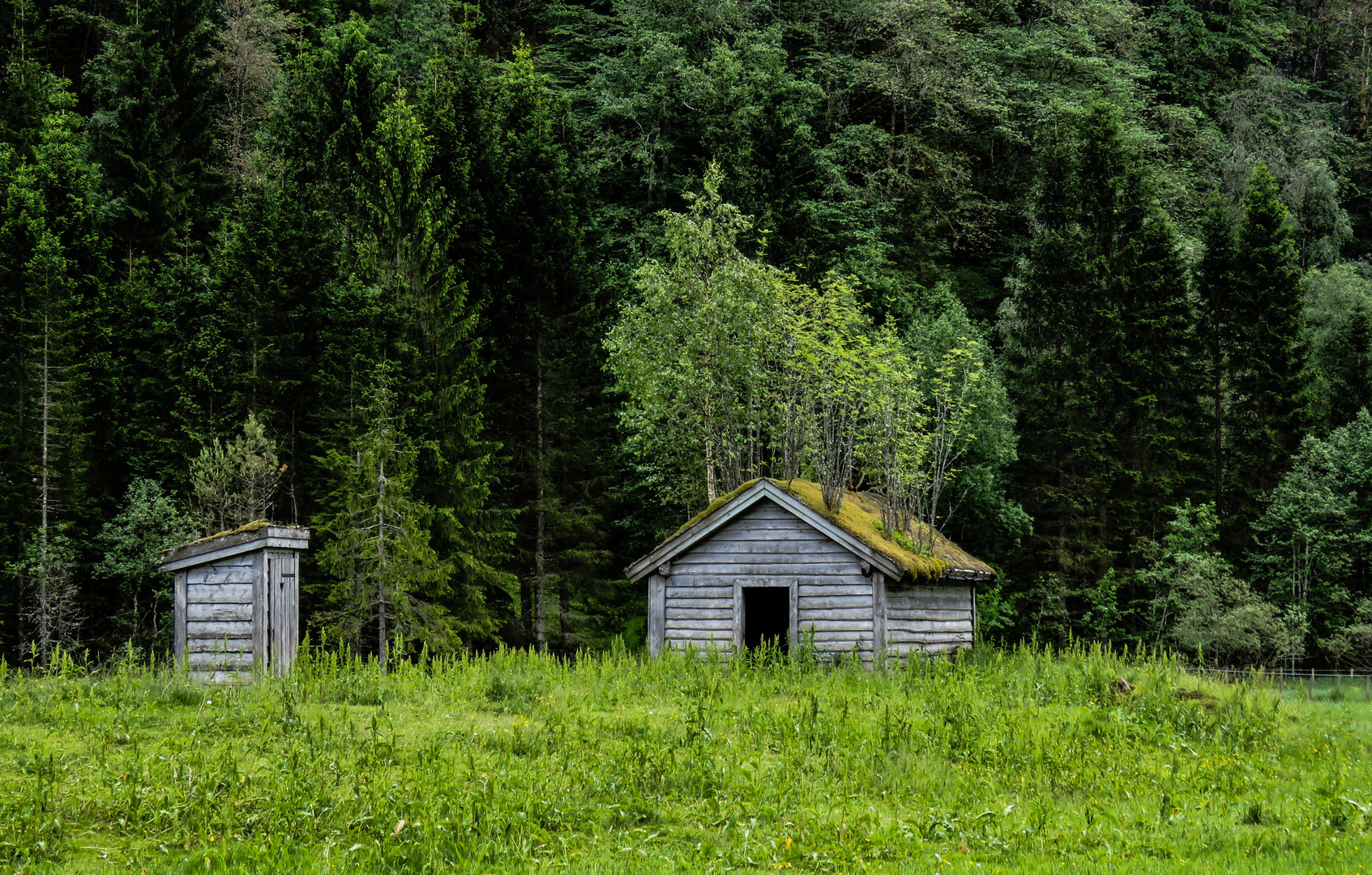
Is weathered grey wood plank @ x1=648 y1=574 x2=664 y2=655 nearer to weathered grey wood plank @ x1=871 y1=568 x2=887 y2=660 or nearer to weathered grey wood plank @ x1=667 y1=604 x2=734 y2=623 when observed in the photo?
weathered grey wood plank @ x1=667 y1=604 x2=734 y2=623

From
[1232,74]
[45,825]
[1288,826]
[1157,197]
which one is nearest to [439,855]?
[45,825]

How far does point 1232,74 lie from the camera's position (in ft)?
181

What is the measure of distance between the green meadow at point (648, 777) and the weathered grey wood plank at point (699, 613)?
412 centimetres

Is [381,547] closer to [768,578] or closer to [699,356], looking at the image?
[768,578]

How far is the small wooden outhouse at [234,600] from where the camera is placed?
14.3 metres

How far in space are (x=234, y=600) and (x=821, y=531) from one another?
914cm

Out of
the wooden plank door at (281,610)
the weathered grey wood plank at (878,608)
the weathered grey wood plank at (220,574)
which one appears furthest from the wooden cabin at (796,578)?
the weathered grey wood plank at (220,574)

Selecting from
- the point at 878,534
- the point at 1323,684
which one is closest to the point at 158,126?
the point at 878,534

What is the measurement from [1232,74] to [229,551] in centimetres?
5595

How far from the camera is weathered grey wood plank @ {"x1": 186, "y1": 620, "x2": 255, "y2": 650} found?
1439 cm

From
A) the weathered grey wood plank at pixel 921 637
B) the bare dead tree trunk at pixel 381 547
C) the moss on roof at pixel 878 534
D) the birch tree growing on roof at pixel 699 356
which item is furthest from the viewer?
the birch tree growing on roof at pixel 699 356

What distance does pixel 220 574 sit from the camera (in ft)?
47.7

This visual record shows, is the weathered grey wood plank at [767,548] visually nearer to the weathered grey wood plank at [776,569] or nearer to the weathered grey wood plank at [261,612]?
the weathered grey wood plank at [776,569]

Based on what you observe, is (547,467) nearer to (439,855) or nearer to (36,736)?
(36,736)
